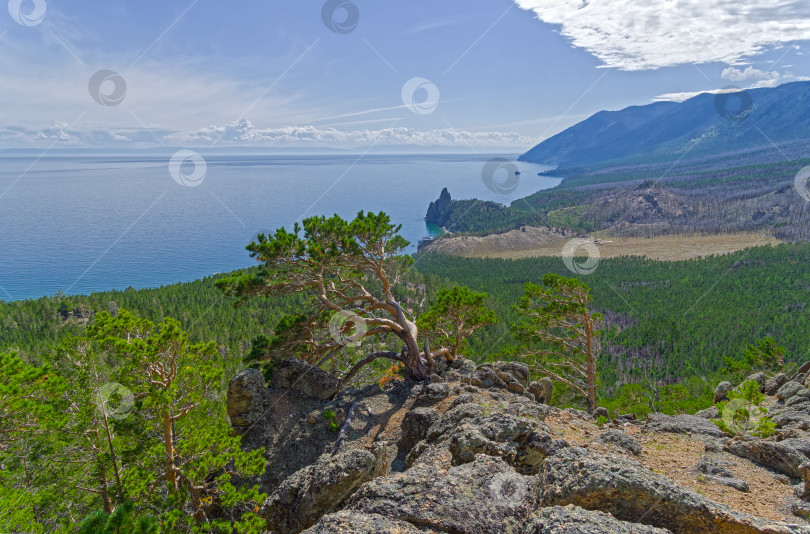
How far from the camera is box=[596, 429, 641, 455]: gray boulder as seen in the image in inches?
393

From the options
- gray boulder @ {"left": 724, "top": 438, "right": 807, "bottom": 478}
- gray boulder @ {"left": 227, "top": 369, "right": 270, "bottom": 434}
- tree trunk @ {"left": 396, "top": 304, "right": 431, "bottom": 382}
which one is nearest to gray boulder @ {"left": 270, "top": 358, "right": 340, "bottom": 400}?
gray boulder @ {"left": 227, "top": 369, "right": 270, "bottom": 434}

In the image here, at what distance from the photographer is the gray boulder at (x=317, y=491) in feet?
28.6

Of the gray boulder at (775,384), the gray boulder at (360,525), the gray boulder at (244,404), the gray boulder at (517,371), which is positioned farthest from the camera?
the gray boulder at (775,384)

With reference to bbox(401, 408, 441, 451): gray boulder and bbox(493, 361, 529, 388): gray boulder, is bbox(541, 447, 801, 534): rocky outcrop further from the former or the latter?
bbox(493, 361, 529, 388): gray boulder

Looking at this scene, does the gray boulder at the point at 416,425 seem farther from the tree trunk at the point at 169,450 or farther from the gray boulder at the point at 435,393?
the tree trunk at the point at 169,450

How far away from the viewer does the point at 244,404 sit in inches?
619

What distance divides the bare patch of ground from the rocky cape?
14098 centimetres

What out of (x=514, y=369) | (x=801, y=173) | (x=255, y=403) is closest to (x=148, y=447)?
(x=255, y=403)

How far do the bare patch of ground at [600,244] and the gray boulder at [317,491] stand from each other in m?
147

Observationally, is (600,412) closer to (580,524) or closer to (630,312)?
(580,524)

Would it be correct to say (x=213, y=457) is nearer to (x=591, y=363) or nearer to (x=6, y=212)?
(x=591, y=363)

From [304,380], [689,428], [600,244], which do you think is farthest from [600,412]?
[600,244]

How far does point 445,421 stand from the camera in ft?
38.0

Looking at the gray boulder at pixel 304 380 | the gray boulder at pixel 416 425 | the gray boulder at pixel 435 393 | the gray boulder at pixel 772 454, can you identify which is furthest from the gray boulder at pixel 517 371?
the gray boulder at pixel 772 454
